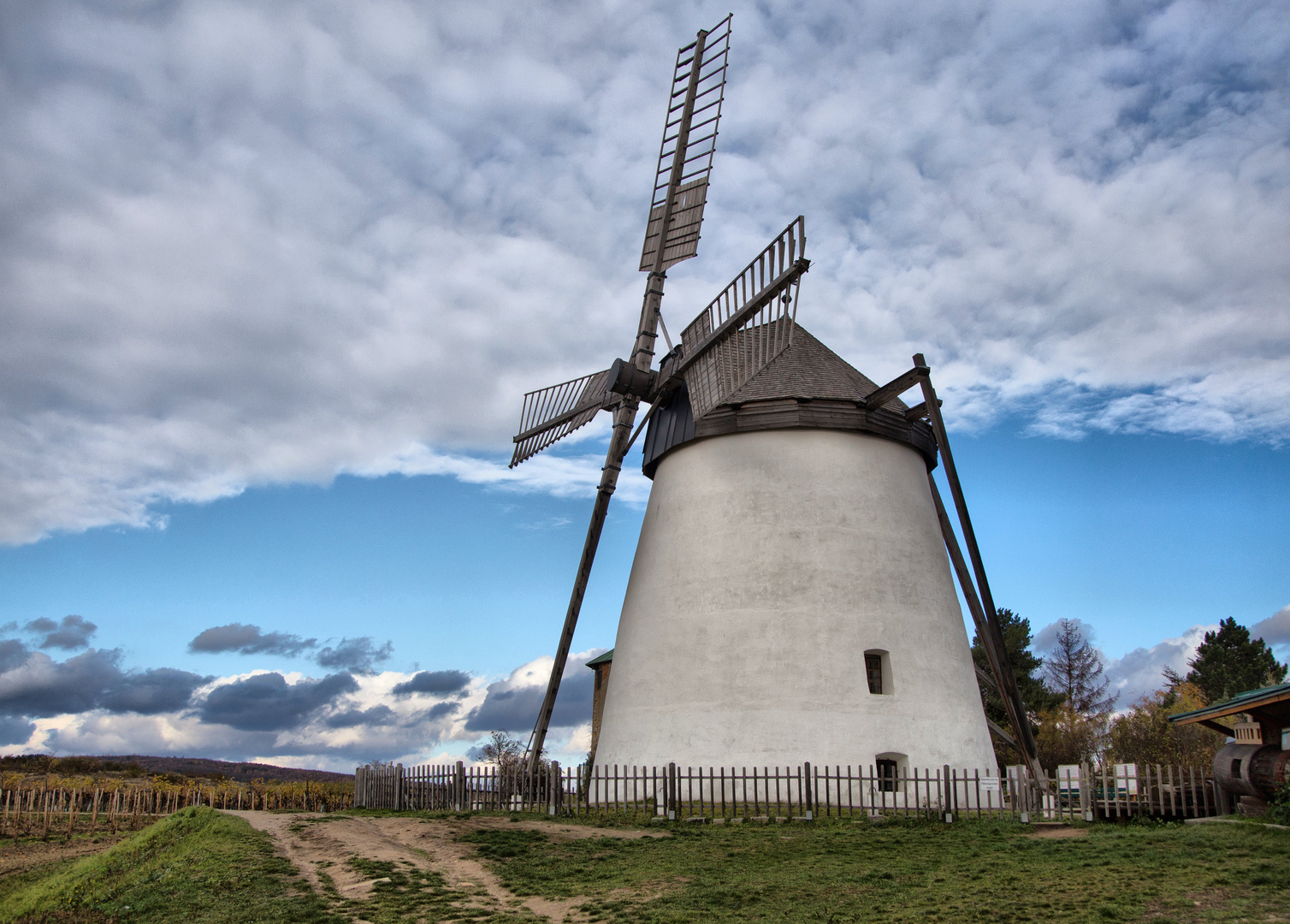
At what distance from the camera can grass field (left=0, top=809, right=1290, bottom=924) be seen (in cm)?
902

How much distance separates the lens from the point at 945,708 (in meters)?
18.3

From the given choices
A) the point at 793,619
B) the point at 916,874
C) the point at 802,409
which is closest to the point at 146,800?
the point at 793,619

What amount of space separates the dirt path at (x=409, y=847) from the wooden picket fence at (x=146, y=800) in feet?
49.0

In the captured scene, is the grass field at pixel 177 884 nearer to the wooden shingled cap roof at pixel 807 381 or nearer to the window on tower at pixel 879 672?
the window on tower at pixel 879 672

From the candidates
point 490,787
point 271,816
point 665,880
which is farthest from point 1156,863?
point 271,816

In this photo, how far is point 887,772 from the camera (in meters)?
17.5

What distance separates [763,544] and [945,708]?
4.74 m

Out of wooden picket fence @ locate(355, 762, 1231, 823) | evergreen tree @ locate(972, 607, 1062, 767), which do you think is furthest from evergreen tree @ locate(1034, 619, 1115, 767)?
wooden picket fence @ locate(355, 762, 1231, 823)

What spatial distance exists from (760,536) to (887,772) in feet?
16.7

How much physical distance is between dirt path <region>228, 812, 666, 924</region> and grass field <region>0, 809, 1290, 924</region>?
179 millimetres

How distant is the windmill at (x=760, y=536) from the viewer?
59.9ft

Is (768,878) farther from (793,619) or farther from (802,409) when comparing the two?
(802,409)

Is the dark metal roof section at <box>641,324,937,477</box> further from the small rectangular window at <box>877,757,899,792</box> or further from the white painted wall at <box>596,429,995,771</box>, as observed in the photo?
the small rectangular window at <box>877,757,899,792</box>

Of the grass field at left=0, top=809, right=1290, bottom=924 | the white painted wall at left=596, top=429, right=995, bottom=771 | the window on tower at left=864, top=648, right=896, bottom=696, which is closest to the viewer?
the grass field at left=0, top=809, right=1290, bottom=924
